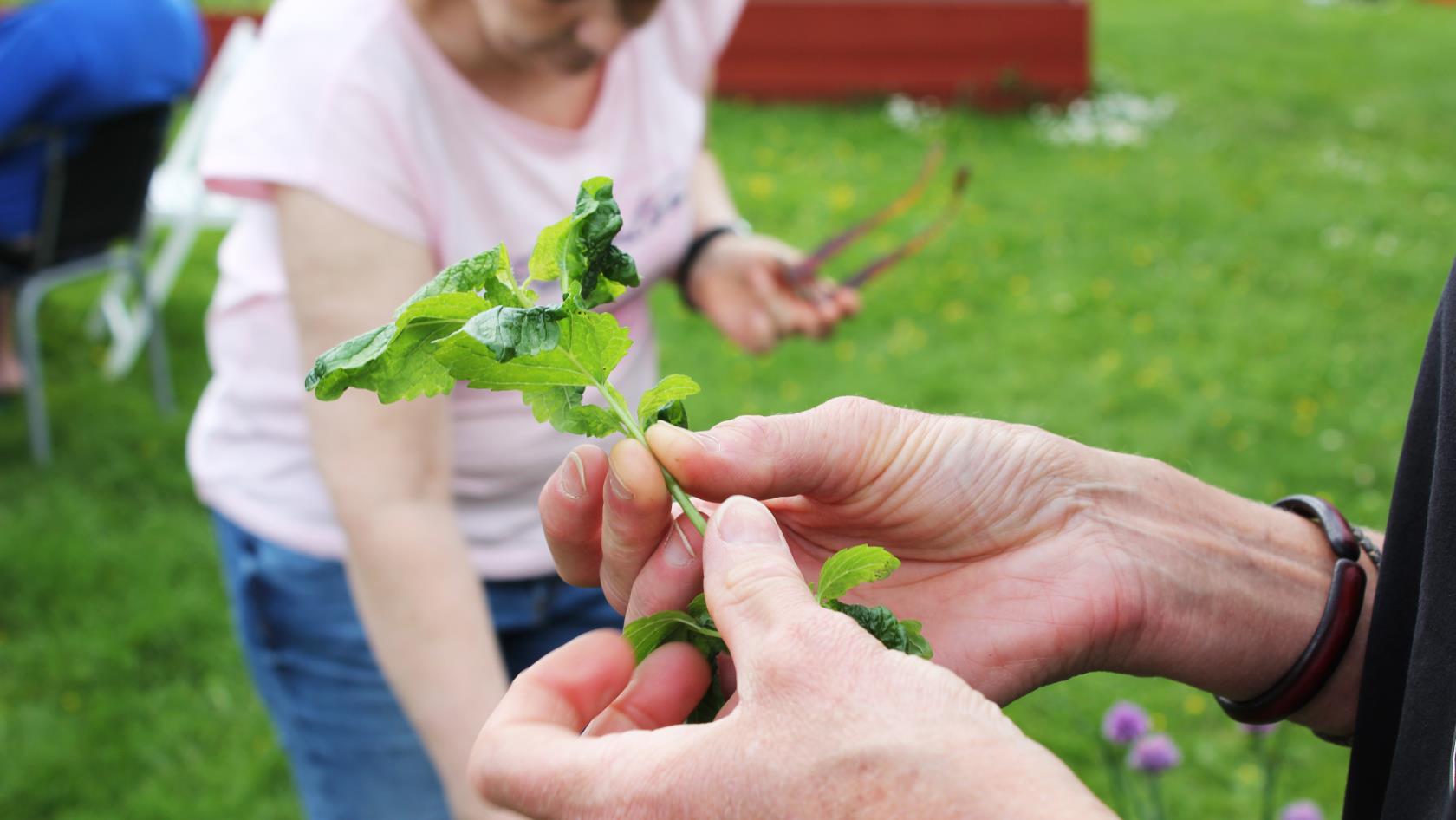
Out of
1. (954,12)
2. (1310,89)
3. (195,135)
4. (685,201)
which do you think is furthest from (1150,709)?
(1310,89)

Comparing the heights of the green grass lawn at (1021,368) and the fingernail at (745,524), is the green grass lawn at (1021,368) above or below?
below

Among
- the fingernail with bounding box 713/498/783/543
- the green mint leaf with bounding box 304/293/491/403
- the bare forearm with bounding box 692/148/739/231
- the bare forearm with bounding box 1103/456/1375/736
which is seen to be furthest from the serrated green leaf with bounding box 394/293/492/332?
the bare forearm with bounding box 692/148/739/231

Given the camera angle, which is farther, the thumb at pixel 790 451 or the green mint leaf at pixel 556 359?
the thumb at pixel 790 451

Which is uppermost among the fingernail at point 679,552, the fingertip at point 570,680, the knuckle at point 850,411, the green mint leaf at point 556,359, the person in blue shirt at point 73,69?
the green mint leaf at point 556,359

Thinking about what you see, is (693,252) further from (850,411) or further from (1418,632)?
(1418,632)

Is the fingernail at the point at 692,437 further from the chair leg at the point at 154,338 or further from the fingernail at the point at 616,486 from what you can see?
the chair leg at the point at 154,338

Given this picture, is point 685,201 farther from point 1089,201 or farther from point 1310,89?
point 1310,89

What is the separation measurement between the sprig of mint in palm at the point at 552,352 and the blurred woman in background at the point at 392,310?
0.23 metres

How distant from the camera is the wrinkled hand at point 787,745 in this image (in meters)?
0.80

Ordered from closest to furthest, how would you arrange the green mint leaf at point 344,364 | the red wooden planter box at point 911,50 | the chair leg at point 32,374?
the green mint leaf at point 344,364 → the chair leg at point 32,374 → the red wooden planter box at point 911,50

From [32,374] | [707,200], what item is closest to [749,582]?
[707,200]

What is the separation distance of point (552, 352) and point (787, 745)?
36 centimetres

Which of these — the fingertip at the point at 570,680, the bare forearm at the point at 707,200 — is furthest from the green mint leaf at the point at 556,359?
the bare forearm at the point at 707,200

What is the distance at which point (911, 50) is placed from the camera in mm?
8633
